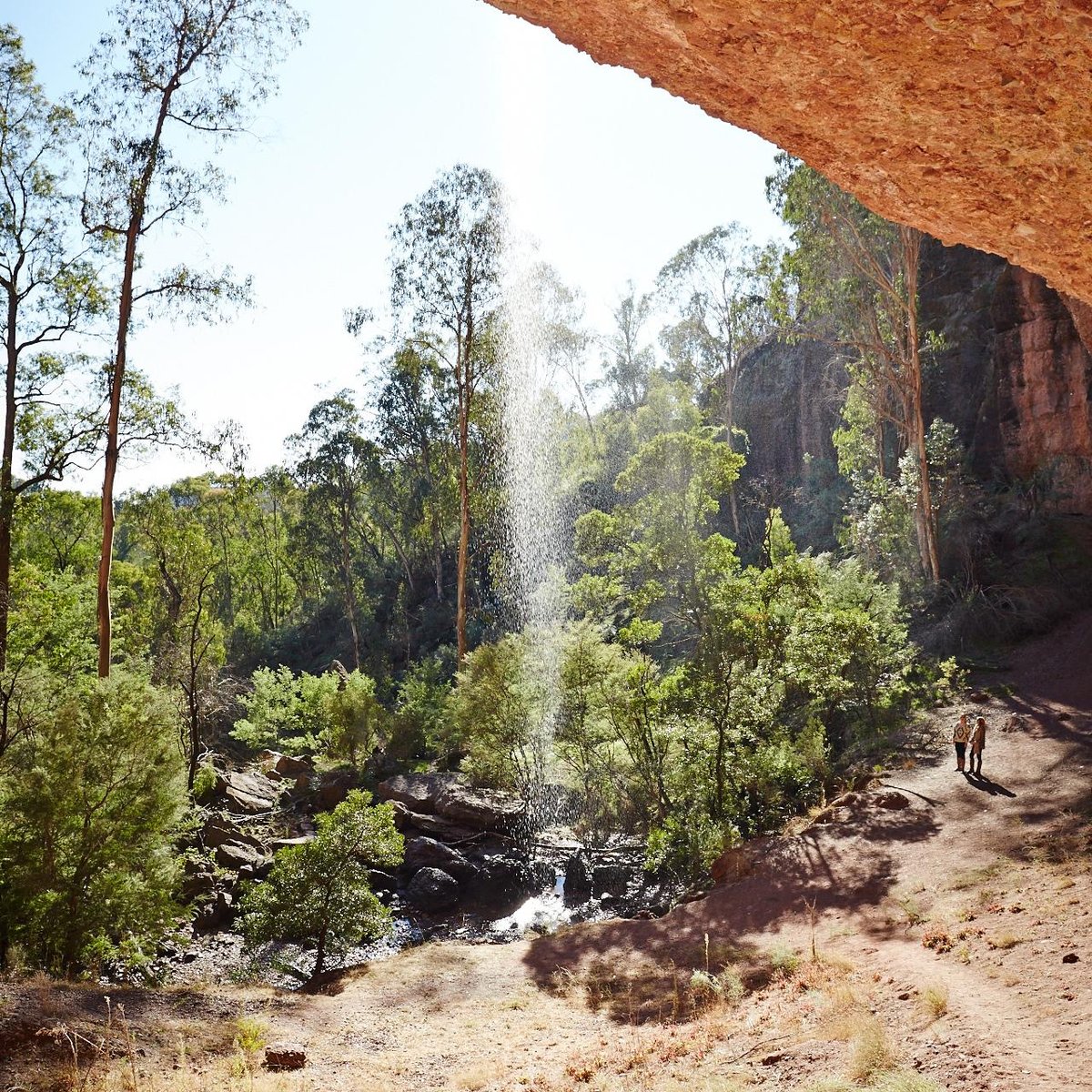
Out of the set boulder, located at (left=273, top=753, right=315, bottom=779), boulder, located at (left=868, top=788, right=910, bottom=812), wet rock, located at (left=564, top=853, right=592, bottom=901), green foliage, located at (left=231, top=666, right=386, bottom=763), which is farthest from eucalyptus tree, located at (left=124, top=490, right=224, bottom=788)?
boulder, located at (left=868, top=788, right=910, bottom=812)

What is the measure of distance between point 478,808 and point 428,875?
2.59m

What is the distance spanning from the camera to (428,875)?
47.8 ft

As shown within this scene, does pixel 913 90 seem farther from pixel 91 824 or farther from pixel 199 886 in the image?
pixel 199 886

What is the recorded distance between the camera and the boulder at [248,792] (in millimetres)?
17797

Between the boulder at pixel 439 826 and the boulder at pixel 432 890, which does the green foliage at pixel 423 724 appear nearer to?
the boulder at pixel 439 826

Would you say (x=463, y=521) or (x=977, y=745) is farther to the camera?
(x=463, y=521)

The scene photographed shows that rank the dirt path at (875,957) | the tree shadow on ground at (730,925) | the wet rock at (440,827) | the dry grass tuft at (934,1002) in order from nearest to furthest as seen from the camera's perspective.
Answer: the dirt path at (875,957), the dry grass tuft at (934,1002), the tree shadow on ground at (730,925), the wet rock at (440,827)

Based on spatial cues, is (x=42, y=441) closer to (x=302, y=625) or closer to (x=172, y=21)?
(x=172, y=21)

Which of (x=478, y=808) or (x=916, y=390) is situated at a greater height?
(x=916, y=390)

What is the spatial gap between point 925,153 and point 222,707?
21030mm

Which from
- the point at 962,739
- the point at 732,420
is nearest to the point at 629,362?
the point at 732,420

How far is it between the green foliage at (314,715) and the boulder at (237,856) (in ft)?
20.2

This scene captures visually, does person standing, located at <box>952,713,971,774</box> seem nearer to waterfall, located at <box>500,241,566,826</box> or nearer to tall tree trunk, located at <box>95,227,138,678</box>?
waterfall, located at <box>500,241,566,826</box>

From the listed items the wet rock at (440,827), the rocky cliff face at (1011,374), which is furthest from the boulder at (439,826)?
the rocky cliff face at (1011,374)
